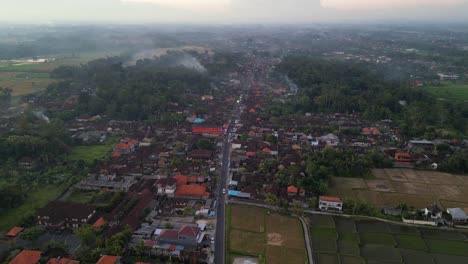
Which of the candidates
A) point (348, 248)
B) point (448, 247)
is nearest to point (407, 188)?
point (448, 247)

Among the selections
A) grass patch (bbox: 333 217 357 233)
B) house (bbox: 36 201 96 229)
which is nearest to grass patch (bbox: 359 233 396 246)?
grass patch (bbox: 333 217 357 233)

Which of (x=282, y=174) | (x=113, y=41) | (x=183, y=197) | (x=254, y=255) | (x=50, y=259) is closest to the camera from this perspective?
(x=50, y=259)

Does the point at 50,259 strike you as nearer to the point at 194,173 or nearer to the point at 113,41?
the point at 194,173

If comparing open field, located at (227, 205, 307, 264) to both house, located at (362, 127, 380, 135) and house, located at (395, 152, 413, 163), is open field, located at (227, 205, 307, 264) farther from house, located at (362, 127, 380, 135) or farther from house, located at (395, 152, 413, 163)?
house, located at (362, 127, 380, 135)

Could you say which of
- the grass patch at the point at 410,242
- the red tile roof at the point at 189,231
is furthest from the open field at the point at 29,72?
the grass patch at the point at 410,242

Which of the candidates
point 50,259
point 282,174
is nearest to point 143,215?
point 50,259

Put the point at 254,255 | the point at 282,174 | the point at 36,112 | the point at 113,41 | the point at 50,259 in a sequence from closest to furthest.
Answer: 1. the point at 50,259
2. the point at 254,255
3. the point at 282,174
4. the point at 36,112
5. the point at 113,41
